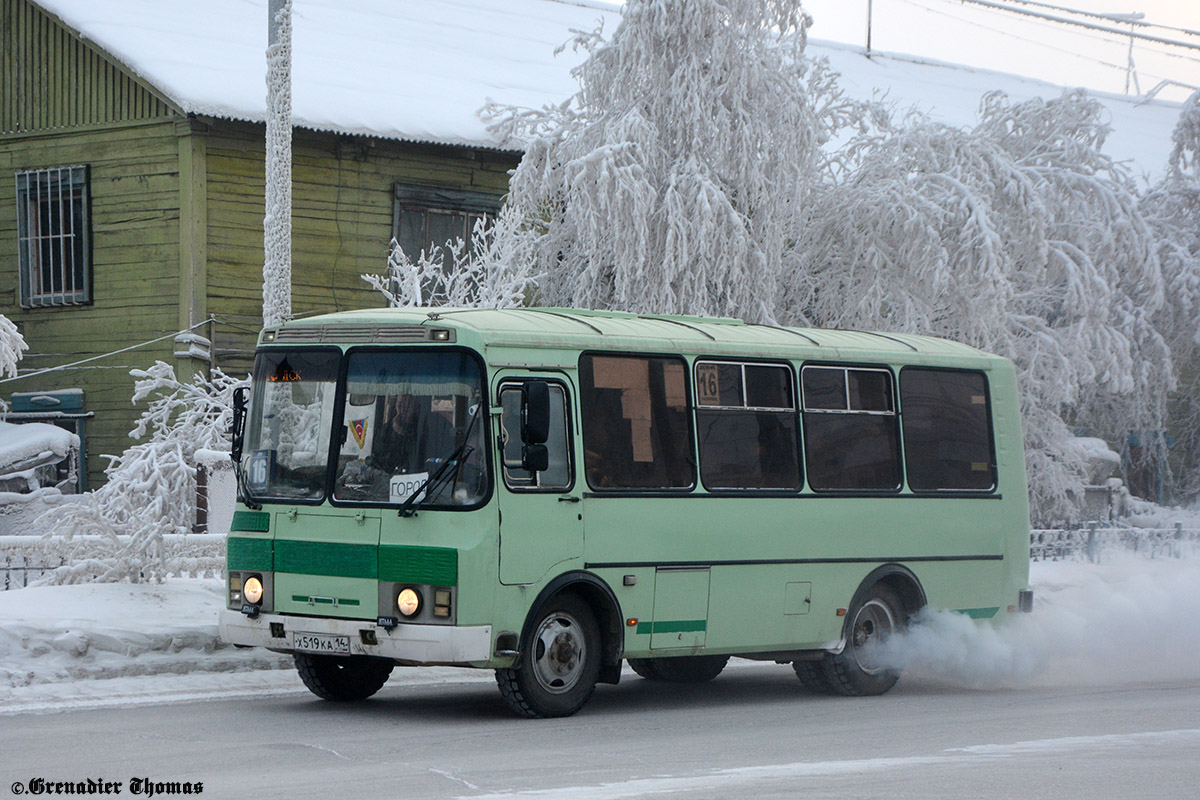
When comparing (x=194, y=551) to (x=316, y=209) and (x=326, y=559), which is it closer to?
(x=326, y=559)

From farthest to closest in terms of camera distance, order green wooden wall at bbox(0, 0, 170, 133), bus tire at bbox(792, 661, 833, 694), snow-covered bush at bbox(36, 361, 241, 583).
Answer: green wooden wall at bbox(0, 0, 170, 133), snow-covered bush at bbox(36, 361, 241, 583), bus tire at bbox(792, 661, 833, 694)

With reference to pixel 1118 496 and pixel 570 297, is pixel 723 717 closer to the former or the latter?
pixel 570 297

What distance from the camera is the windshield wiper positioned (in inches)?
408

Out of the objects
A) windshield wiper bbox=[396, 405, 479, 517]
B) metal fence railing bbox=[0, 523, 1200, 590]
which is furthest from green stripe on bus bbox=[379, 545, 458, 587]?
metal fence railing bbox=[0, 523, 1200, 590]

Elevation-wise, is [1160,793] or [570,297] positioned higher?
[570,297]

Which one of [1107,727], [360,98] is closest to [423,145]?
[360,98]

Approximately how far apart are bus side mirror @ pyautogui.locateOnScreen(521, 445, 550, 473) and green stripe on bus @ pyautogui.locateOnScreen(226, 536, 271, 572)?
6.22 feet

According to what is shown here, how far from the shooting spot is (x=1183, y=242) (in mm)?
31750

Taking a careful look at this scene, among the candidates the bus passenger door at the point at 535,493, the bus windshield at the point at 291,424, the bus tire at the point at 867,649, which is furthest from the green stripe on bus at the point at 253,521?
the bus tire at the point at 867,649

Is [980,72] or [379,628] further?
[980,72]

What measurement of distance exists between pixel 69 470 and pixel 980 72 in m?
26.6

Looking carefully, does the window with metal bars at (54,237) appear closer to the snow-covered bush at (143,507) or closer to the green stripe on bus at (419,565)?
the snow-covered bush at (143,507)

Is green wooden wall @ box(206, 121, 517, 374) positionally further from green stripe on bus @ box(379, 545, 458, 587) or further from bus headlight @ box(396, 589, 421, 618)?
bus headlight @ box(396, 589, 421, 618)

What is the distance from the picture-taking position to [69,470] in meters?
23.4
